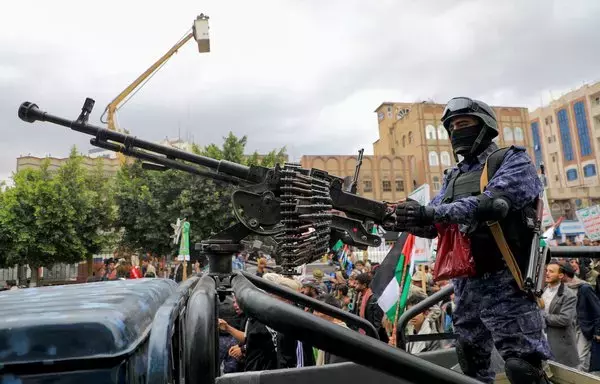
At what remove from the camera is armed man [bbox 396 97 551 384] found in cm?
241

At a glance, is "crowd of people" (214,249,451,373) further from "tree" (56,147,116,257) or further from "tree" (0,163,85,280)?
"tree" (56,147,116,257)

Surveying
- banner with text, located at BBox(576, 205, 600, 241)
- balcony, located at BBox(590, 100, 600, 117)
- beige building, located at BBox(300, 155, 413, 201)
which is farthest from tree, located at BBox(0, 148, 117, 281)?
balcony, located at BBox(590, 100, 600, 117)

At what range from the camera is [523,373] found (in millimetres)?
2273

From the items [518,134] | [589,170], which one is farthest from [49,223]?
[589,170]

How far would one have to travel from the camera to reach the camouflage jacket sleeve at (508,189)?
2.42 m

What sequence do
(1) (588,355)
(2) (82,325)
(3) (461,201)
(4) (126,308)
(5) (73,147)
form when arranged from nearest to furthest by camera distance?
(2) (82,325), (4) (126,308), (3) (461,201), (1) (588,355), (5) (73,147)

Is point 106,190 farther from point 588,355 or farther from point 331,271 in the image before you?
point 588,355

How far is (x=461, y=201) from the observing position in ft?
8.05

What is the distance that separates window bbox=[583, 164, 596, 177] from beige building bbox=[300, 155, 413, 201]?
22.4 metres

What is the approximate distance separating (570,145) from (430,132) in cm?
1898

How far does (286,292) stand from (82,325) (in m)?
1.32

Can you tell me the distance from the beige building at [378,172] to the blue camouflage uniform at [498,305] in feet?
172

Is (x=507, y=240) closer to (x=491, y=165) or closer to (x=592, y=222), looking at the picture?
(x=491, y=165)

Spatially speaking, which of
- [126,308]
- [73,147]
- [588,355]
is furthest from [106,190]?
[126,308]
